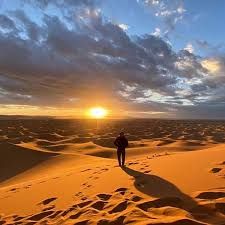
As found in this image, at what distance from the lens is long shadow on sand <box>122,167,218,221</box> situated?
21.5 feet

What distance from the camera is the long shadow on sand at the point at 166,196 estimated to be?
6539 mm

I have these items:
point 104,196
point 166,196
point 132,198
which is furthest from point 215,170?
point 104,196

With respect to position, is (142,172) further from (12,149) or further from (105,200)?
(12,149)

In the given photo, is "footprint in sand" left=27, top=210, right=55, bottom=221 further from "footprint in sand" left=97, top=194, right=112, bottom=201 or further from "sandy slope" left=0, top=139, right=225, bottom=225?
"footprint in sand" left=97, top=194, right=112, bottom=201

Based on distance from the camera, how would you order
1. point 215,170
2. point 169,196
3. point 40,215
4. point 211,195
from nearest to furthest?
point 211,195
point 169,196
point 40,215
point 215,170

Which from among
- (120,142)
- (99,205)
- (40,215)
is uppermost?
(120,142)

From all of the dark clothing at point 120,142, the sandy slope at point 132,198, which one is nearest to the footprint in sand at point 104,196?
the sandy slope at point 132,198

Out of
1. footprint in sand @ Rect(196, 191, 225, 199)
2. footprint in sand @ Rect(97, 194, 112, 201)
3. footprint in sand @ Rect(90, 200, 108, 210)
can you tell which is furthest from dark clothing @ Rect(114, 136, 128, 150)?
footprint in sand @ Rect(196, 191, 225, 199)

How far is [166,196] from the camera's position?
25.2ft

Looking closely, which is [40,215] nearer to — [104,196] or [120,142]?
[104,196]

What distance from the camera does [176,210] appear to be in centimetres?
664

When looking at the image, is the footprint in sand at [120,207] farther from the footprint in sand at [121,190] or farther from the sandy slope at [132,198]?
the footprint in sand at [121,190]

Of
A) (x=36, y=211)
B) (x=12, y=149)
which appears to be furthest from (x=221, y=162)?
(x=12, y=149)

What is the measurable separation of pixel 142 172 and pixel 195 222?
5382mm
